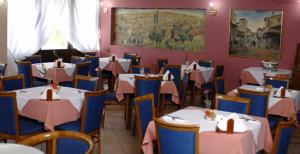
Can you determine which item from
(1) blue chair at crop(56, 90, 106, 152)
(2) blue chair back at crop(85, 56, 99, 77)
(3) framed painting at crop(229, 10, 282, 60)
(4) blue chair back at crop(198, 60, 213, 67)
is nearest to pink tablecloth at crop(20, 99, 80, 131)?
(1) blue chair at crop(56, 90, 106, 152)

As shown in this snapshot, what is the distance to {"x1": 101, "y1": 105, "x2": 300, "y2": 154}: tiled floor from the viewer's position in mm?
5473

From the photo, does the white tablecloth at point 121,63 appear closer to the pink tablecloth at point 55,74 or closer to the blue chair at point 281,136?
the pink tablecloth at point 55,74

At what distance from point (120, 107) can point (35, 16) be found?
3.84 m

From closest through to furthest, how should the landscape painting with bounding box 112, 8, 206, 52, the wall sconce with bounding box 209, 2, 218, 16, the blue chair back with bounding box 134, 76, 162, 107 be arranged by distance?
the blue chair back with bounding box 134, 76, 162, 107 → the wall sconce with bounding box 209, 2, 218, 16 → the landscape painting with bounding box 112, 8, 206, 52

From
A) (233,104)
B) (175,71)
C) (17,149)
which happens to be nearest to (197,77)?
(175,71)

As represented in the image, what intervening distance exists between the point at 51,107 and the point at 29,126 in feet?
1.29

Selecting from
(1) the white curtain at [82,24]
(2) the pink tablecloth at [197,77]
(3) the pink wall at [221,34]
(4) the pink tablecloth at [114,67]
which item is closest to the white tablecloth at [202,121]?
(2) the pink tablecloth at [197,77]

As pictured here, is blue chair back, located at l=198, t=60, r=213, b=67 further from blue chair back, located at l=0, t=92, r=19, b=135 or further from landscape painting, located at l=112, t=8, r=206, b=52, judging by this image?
blue chair back, located at l=0, t=92, r=19, b=135

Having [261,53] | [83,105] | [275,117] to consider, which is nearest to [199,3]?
[261,53]

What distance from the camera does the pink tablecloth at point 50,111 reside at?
4402mm

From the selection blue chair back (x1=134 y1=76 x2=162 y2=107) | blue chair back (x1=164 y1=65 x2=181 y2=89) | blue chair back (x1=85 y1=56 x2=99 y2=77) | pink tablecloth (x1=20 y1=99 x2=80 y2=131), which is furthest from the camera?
blue chair back (x1=85 y1=56 x2=99 y2=77)

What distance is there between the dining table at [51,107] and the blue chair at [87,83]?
0.81 m

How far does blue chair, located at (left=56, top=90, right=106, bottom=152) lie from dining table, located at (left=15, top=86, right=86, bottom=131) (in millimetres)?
86

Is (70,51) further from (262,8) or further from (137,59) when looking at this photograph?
(262,8)
